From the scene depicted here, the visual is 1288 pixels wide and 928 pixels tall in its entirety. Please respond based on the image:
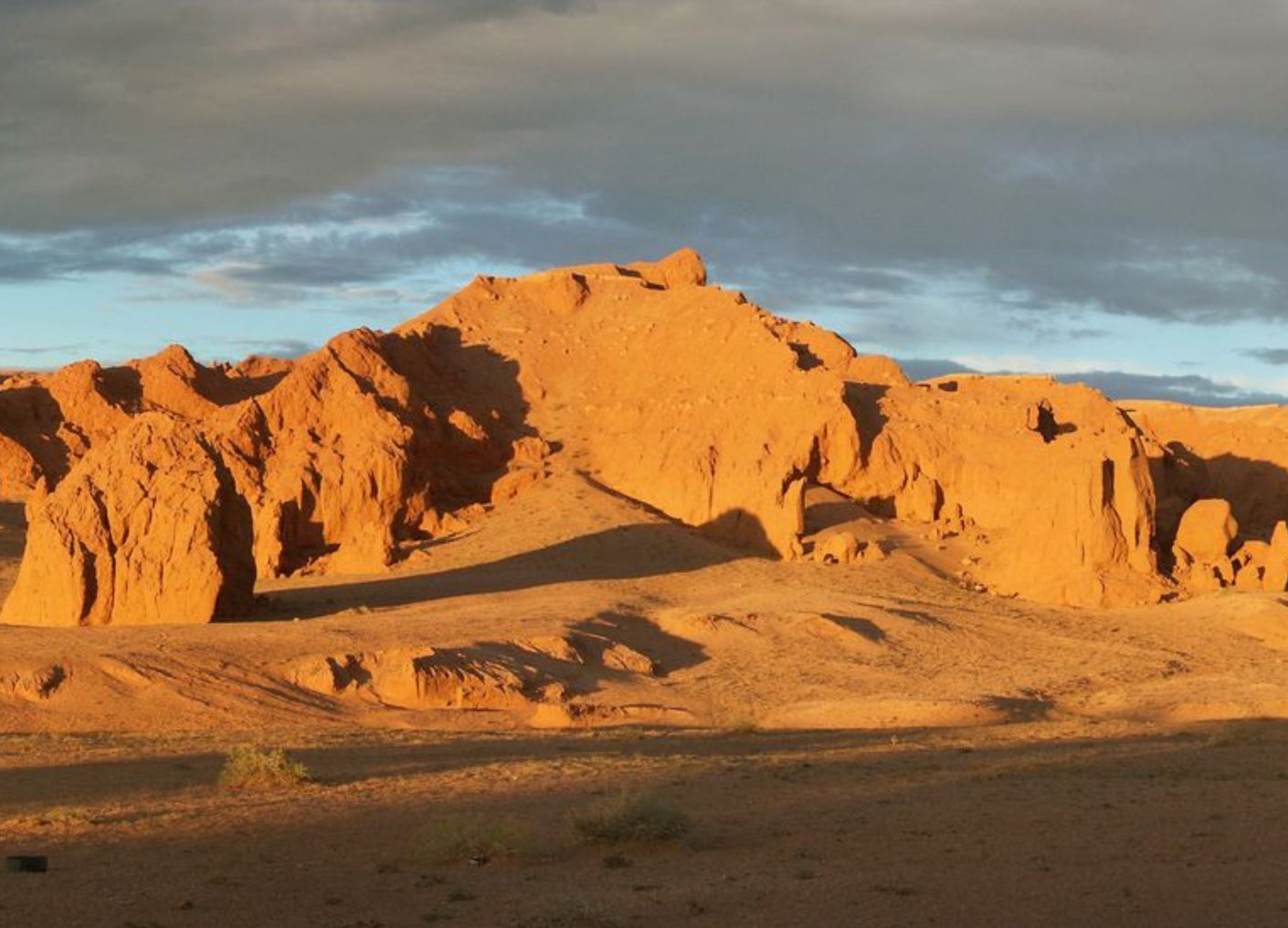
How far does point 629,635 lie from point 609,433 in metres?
15.0

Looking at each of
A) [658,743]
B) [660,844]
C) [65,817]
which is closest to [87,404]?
[658,743]

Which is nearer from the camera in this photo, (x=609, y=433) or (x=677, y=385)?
(x=609, y=433)

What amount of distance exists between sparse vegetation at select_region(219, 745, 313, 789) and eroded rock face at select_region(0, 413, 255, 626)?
10.7 m

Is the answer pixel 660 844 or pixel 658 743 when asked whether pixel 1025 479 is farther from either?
pixel 660 844

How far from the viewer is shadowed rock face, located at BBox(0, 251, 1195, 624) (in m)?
35.8

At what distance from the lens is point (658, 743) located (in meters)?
20.8

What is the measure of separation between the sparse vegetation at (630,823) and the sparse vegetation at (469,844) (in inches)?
29.2

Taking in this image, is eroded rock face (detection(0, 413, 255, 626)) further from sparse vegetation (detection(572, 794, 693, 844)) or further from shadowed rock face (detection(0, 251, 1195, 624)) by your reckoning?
sparse vegetation (detection(572, 794, 693, 844))

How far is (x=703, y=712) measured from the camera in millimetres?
24344

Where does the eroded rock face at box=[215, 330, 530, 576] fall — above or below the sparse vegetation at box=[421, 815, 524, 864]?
above

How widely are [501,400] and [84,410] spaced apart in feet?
34.3

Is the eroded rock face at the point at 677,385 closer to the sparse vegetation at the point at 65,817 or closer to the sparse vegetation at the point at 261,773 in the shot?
the sparse vegetation at the point at 261,773

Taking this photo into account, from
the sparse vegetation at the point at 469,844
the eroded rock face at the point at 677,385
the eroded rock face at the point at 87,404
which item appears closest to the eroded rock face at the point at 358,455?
the eroded rock face at the point at 677,385

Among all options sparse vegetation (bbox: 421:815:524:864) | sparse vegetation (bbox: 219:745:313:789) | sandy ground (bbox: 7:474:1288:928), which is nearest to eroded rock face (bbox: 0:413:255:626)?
sandy ground (bbox: 7:474:1288:928)
